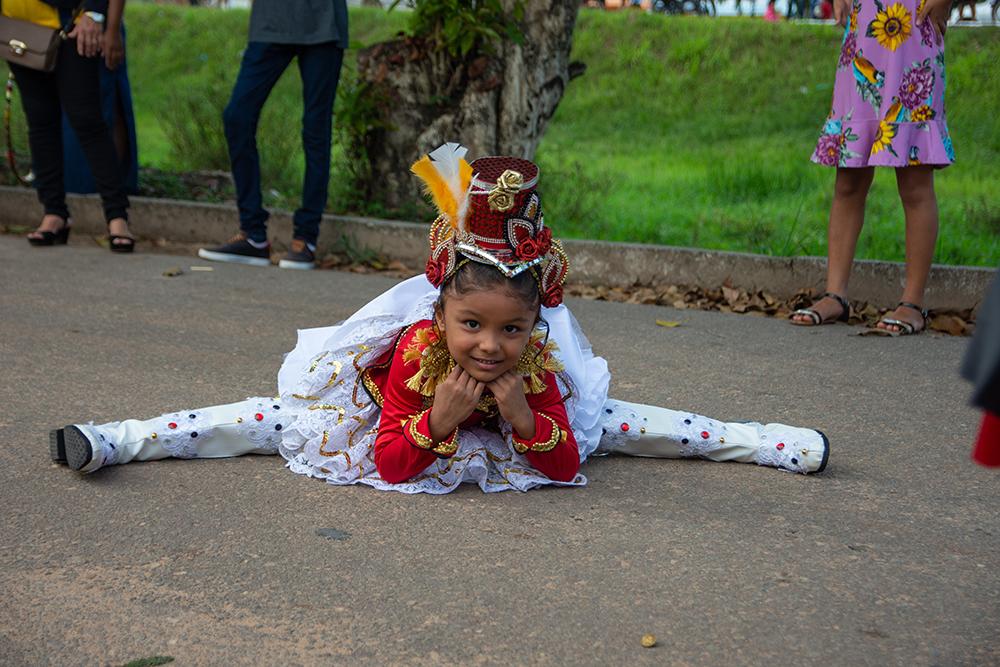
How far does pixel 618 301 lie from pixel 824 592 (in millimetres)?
3524

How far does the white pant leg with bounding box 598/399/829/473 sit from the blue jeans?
3.32 meters

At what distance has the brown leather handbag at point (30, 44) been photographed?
627 cm

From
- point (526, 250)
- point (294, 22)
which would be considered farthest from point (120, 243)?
point (526, 250)

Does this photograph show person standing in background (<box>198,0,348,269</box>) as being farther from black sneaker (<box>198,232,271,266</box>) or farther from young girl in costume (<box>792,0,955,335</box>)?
young girl in costume (<box>792,0,955,335</box>)

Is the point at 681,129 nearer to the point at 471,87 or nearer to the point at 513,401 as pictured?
the point at 471,87

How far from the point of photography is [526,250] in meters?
3.03

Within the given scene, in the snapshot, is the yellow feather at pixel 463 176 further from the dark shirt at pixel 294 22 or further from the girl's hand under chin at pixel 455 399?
the dark shirt at pixel 294 22

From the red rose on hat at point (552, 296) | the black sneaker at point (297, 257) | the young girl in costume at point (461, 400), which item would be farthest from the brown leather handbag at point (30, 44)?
the red rose on hat at point (552, 296)

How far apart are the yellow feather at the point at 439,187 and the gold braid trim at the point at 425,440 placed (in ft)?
1.73

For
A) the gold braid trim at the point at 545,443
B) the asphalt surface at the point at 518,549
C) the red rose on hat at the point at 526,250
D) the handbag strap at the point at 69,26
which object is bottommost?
the asphalt surface at the point at 518,549

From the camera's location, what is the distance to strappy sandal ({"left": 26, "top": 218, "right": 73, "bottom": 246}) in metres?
6.86

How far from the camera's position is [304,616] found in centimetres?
247

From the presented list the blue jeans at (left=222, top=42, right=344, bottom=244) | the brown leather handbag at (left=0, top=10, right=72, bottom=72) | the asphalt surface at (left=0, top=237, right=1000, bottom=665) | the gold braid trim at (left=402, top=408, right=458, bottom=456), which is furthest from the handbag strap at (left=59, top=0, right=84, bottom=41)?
the gold braid trim at (left=402, top=408, right=458, bottom=456)

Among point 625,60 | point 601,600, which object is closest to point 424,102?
point 601,600
